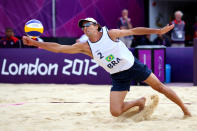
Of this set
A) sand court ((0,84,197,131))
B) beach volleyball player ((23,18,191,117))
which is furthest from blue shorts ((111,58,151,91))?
sand court ((0,84,197,131))

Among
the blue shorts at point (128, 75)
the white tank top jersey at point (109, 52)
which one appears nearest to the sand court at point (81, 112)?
the blue shorts at point (128, 75)

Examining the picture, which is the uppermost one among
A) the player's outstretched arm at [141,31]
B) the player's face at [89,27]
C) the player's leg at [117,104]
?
the player's face at [89,27]

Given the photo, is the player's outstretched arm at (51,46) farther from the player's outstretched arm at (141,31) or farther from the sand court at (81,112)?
the sand court at (81,112)

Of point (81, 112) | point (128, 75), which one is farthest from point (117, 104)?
point (81, 112)

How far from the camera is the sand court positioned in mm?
5648

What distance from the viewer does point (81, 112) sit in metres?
6.89

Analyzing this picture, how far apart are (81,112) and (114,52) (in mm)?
1519

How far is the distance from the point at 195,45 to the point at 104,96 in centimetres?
287

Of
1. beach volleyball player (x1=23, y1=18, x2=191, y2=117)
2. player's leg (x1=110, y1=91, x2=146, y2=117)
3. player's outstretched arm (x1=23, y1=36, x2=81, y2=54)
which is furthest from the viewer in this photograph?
player's leg (x1=110, y1=91, x2=146, y2=117)

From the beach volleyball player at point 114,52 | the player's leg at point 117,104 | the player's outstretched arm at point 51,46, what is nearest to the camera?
the player's outstretched arm at point 51,46

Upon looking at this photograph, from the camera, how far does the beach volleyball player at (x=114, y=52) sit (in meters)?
5.74

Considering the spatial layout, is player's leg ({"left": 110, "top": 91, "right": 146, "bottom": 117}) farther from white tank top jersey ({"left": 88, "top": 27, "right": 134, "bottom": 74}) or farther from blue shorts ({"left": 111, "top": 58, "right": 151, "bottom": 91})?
white tank top jersey ({"left": 88, "top": 27, "right": 134, "bottom": 74})

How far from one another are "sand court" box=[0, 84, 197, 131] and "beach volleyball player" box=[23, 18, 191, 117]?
342mm

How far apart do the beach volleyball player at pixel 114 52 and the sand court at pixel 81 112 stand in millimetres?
342
